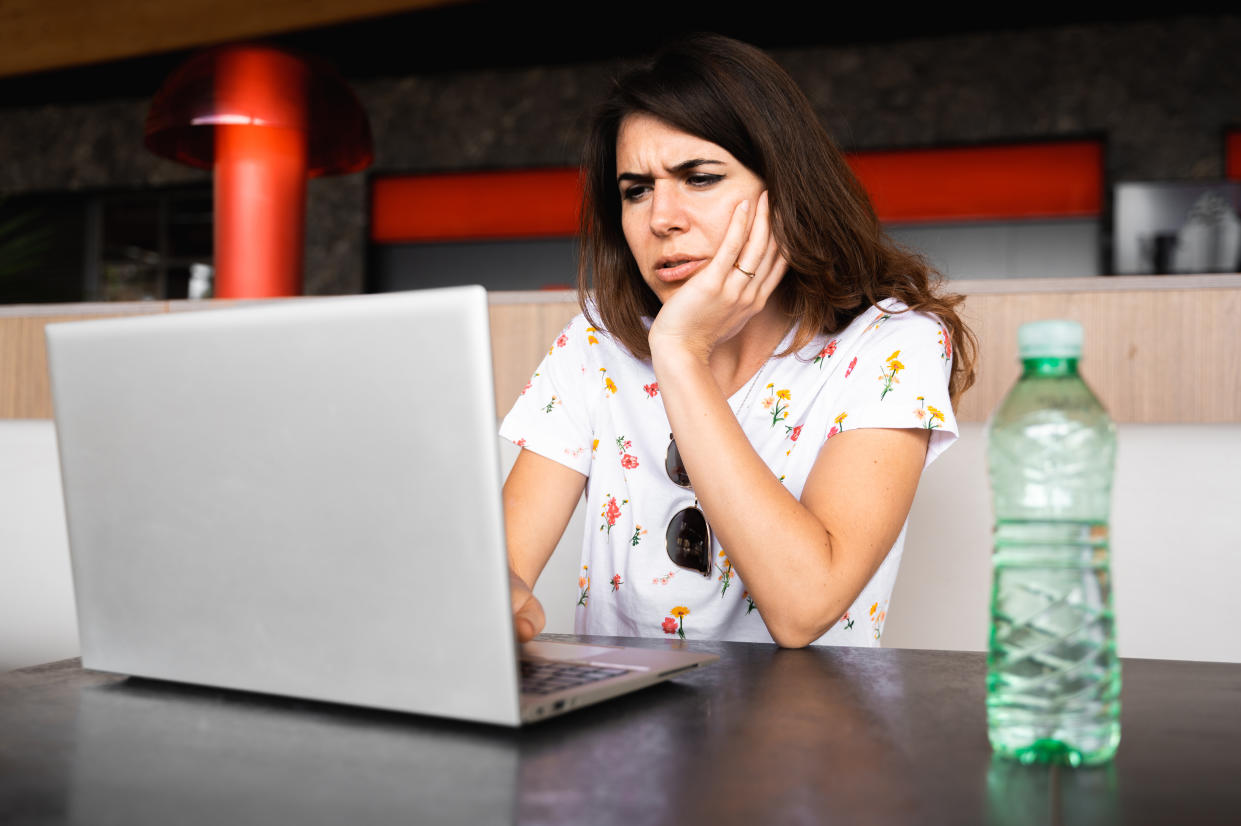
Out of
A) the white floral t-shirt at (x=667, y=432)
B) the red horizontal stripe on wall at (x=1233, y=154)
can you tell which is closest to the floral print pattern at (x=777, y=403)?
the white floral t-shirt at (x=667, y=432)

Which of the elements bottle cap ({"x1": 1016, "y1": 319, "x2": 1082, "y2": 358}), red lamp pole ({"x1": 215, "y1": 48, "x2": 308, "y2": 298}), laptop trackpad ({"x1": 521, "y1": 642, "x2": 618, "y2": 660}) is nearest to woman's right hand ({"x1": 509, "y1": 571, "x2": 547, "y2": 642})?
laptop trackpad ({"x1": 521, "y1": 642, "x2": 618, "y2": 660})

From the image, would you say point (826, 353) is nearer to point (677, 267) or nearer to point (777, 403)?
point (777, 403)

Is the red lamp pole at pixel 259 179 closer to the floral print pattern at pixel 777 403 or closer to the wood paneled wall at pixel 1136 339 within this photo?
the floral print pattern at pixel 777 403

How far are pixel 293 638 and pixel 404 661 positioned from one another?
8 cm

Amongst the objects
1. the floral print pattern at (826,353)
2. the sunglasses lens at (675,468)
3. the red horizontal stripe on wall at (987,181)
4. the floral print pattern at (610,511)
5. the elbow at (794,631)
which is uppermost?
the red horizontal stripe on wall at (987,181)

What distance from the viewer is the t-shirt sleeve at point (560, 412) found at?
129 centimetres

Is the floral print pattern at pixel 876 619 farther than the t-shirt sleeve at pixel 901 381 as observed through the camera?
Yes

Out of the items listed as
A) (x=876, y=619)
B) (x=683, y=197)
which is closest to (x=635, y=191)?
(x=683, y=197)

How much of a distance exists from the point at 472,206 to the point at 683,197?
4.95 m

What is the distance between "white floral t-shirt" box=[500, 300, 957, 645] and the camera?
1088 millimetres

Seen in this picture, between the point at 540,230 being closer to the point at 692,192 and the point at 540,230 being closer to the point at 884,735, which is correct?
the point at 692,192

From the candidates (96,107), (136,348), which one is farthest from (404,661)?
(96,107)

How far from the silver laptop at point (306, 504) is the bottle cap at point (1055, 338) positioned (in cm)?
24

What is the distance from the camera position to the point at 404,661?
532 mm
